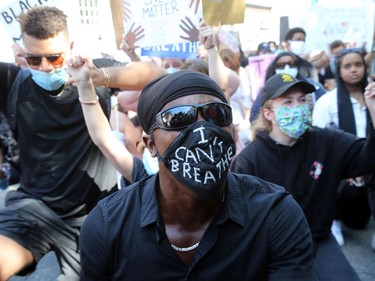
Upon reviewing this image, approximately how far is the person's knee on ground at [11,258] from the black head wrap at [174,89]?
138cm

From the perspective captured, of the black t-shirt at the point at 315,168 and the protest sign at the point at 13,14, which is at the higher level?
the protest sign at the point at 13,14

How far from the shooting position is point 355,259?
12.6 ft

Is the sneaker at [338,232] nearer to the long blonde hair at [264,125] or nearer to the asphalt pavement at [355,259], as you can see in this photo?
the asphalt pavement at [355,259]

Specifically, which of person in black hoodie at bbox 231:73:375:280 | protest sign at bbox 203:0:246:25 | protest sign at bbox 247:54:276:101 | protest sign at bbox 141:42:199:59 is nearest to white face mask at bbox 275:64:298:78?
protest sign at bbox 247:54:276:101

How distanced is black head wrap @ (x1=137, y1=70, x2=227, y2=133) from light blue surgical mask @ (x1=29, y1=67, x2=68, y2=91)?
1.42 metres

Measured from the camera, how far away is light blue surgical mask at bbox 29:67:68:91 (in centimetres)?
282

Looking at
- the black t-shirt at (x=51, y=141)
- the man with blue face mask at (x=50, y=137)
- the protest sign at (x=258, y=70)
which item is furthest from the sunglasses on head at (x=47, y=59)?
the protest sign at (x=258, y=70)

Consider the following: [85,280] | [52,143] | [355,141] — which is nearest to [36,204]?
[52,143]

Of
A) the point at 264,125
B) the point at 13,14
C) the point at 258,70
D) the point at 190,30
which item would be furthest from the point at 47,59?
the point at 258,70

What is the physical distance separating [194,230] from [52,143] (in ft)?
5.33

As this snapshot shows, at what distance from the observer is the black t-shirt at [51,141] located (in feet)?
9.46

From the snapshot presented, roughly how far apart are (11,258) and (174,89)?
1.60 metres

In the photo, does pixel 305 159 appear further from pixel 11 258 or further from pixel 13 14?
pixel 13 14

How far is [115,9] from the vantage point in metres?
3.50
